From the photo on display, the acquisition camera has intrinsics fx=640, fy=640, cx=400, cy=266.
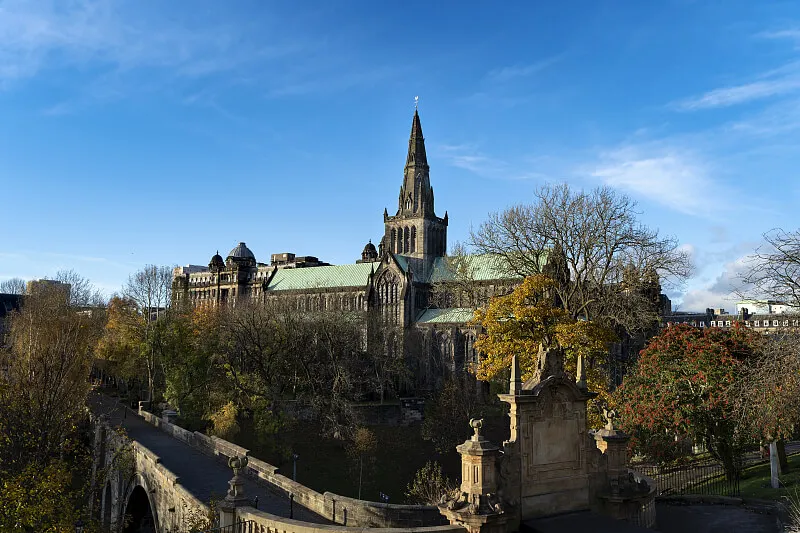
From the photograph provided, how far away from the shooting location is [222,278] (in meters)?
120

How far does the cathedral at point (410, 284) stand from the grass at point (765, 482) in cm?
3916

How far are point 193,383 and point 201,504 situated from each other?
102 feet

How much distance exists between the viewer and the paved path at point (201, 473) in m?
21.4

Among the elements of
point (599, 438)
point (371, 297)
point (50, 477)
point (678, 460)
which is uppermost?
point (371, 297)

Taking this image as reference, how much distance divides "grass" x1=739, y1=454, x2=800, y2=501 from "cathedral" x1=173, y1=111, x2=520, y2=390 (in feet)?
128

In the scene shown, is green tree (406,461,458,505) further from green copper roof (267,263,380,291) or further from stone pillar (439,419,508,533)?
green copper roof (267,263,380,291)

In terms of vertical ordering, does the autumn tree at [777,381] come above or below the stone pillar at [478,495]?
above

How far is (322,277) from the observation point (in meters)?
95.9

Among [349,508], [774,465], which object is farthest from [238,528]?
[774,465]

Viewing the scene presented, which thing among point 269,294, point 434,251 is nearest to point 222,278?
point 269,294

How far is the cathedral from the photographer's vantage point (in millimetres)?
74000

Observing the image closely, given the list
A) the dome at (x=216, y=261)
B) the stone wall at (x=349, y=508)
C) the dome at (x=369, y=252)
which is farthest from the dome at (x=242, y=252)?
the stone wall at (x=349, y=508)

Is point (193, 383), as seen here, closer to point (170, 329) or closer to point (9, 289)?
point (170, 329)

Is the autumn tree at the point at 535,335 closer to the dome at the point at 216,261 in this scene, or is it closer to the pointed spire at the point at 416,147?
the pointed spire at the point at 416,147
